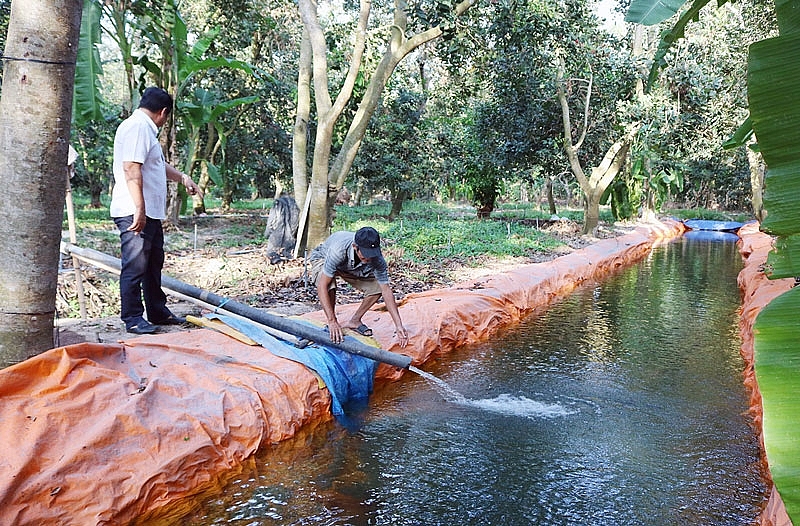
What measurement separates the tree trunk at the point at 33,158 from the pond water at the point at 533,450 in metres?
1.22

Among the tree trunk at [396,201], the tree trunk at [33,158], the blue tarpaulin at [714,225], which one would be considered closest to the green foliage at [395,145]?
the tree trunk at [396,201]

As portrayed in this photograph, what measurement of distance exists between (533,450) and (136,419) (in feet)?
7.29

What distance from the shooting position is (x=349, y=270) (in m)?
4.61

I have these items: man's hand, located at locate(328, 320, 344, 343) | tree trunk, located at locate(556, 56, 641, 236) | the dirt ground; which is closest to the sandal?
man's hand, located at locate(328, 320, 344, 343)

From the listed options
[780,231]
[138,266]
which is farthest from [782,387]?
[138,266]

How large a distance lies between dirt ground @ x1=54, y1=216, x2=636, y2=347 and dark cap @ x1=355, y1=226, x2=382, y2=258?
59.5 inches

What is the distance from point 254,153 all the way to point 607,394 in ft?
43.3

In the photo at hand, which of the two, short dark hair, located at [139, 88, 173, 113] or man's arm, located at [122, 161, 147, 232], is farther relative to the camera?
short dark hair, located at [139, 88, 173, 113]

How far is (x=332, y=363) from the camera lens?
4.11 metres

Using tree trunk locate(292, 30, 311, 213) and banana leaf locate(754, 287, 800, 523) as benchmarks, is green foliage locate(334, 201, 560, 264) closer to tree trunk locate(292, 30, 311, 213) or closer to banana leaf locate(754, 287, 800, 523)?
tree trunk locate(292, 30, 311, 213)

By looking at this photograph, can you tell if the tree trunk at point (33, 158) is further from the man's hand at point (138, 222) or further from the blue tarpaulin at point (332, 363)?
the blue tarpaulin at point (332, 363)

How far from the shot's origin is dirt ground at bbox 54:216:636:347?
475 cm

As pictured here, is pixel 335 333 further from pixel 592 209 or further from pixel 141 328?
pixel 592 209

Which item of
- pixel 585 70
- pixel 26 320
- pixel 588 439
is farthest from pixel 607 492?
pixel 585 70
